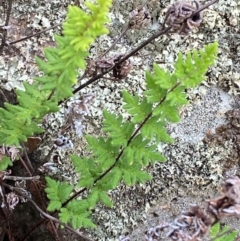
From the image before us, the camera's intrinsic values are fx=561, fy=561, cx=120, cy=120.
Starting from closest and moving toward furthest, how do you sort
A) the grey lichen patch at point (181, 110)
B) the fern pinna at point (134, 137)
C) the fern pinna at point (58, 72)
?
the fern pinna at point (58, 72) < the fern pinna at point (134, 137) < the grey lichen patch at point (181, 110)

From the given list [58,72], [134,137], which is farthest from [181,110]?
[58,72]

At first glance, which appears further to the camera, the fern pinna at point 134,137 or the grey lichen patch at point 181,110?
the grey lichen patch at point 181,110

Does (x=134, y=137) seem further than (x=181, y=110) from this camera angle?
No

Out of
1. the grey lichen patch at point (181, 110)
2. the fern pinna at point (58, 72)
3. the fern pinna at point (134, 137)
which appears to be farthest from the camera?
the grey lichen patch at point (181, 110)

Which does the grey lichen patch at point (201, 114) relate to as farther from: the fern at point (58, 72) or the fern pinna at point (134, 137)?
the fern at point (58, 72)

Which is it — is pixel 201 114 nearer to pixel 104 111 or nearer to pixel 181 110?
pixel 181 110

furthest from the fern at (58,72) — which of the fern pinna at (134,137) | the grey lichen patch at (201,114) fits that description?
the grey lichen patch at (201,114)

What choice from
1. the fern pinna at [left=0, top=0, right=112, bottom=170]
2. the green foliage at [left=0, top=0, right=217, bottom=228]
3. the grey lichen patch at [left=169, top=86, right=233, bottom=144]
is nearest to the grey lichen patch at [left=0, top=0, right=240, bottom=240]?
the grey lichen patch at [left=169, top=86, right=233, bottom=144]

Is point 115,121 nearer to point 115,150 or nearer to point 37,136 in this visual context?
point 115,150
